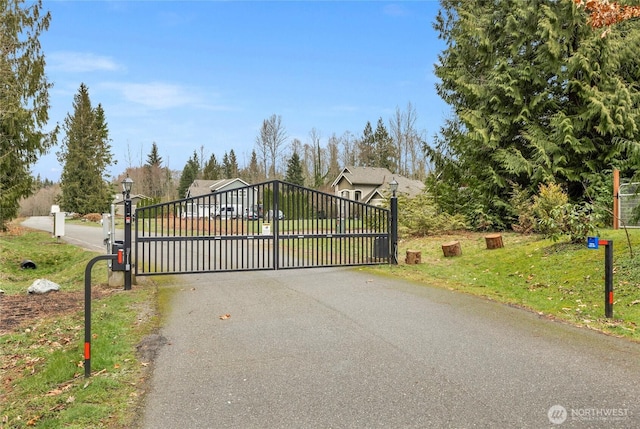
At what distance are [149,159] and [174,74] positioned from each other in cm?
7071

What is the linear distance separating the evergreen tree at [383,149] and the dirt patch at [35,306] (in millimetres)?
49389

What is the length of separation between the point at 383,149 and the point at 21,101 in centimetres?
4803

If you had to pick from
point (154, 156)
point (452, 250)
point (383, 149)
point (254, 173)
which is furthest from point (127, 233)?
point (154, 156)

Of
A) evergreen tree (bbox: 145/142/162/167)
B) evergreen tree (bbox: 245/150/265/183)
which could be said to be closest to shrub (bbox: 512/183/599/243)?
evergreen tree (bbox: 245/150/265/183)

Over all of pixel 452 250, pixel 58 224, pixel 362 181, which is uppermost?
pixel 362 181

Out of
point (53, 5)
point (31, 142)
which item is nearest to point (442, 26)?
point (53, 5)

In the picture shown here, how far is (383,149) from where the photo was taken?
6125cm

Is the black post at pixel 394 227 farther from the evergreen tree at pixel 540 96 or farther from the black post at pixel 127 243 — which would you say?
the evergreen tree at pixel 540 96

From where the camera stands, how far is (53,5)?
1997cm

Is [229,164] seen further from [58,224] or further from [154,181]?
[58,224]

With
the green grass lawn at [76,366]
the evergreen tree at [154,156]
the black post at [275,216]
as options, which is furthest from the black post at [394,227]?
the evergreen tree at [154,156]

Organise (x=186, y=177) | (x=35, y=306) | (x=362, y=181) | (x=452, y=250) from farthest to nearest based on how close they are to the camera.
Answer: (x=186, y=177), (x=362, y=181), (x=452, y=250), (x=35, y=306)

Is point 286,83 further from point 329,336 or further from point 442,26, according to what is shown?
point 329,336

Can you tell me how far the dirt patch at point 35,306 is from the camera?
664 centimetres
